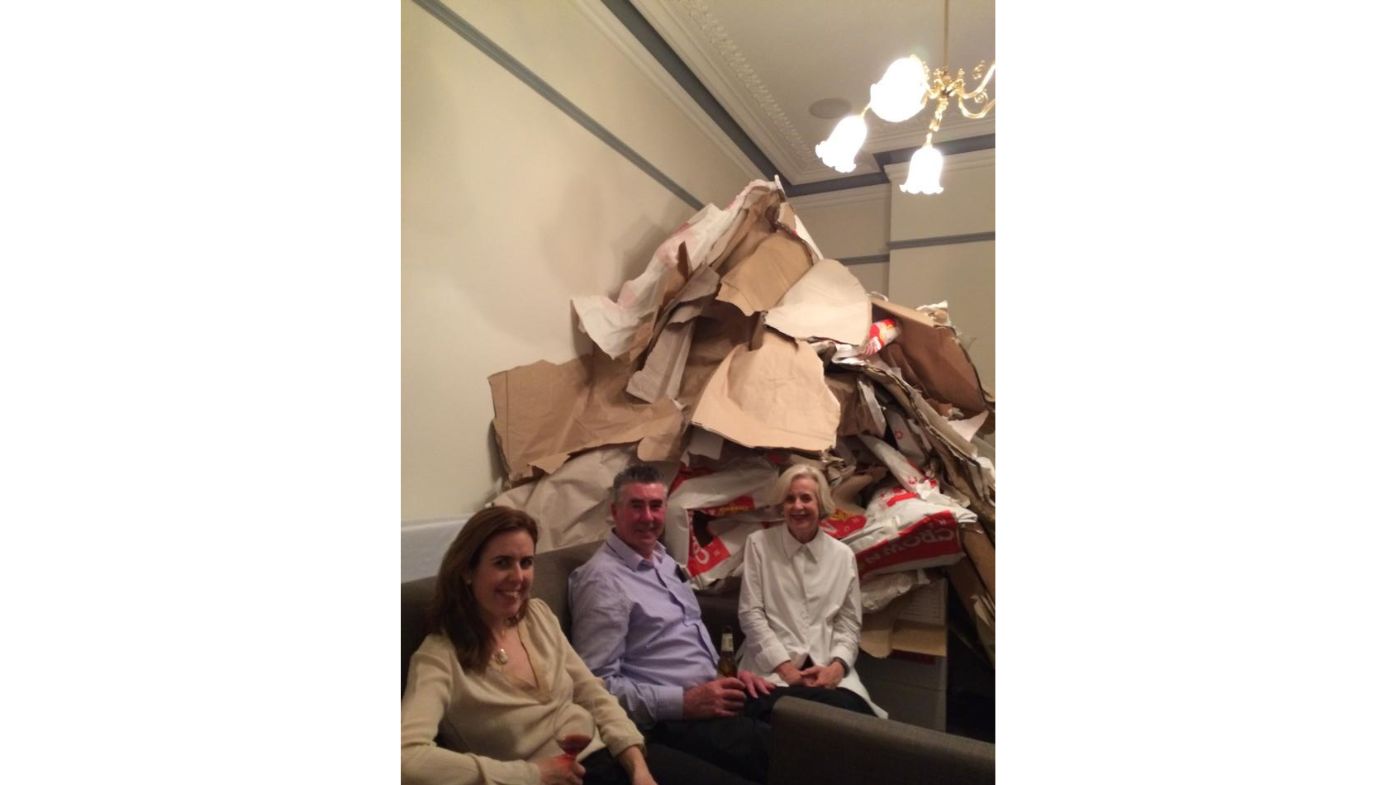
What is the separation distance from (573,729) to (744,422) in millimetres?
775

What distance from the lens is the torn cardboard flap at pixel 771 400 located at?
1.37m

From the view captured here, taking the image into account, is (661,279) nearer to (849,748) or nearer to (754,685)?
(754,685)

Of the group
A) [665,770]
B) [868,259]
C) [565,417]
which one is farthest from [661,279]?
[868,259]

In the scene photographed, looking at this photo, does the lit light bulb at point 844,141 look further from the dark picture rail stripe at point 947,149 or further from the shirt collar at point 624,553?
the dark picture rail stripe at point 947,149

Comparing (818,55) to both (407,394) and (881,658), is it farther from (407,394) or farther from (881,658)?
(881,658)

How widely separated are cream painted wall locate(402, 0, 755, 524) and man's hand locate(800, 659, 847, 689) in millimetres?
827

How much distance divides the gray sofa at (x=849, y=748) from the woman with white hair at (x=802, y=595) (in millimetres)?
450

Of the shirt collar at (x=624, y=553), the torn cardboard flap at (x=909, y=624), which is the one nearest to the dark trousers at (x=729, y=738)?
the shirt collar at (x=624, y=553)

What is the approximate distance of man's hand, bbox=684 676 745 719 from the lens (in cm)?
103

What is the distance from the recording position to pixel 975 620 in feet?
4.95
